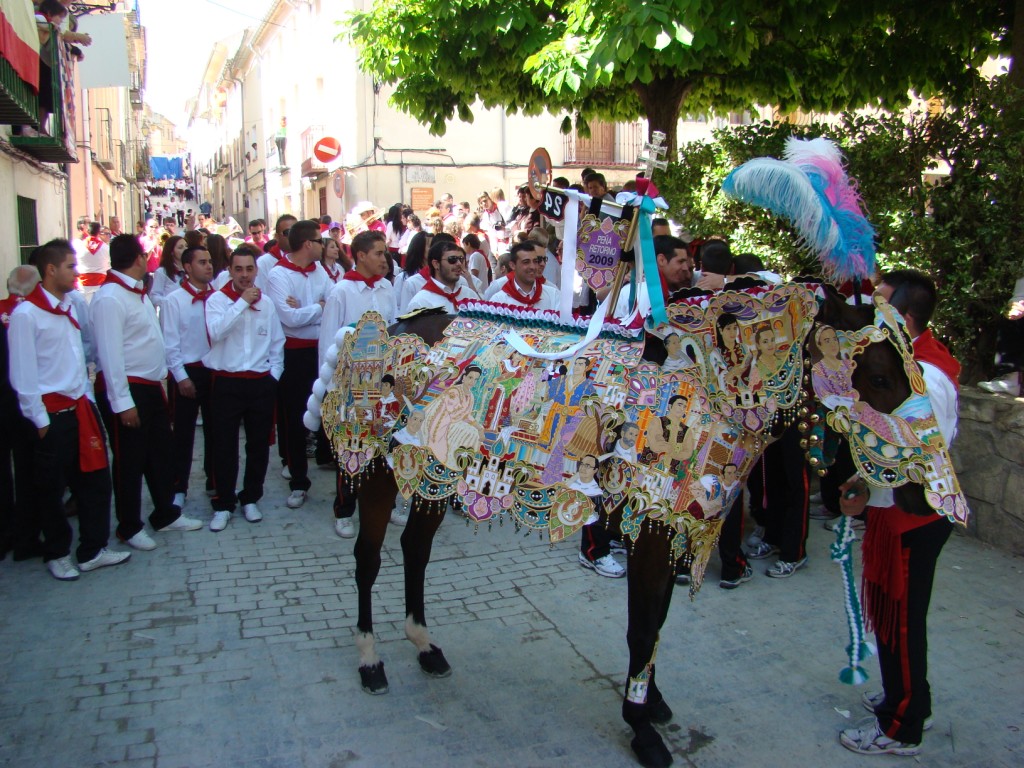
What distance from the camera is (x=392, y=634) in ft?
14.3

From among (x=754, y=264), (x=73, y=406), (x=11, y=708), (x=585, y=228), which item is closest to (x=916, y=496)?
(x=585, y=228)

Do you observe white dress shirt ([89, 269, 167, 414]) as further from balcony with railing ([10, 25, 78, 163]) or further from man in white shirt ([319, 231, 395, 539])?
balcony with railing ([10, 25, 78, 163])

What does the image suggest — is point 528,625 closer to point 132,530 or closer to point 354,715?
point 354,715

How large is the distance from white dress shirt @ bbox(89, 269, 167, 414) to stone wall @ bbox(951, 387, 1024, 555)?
5471 mm

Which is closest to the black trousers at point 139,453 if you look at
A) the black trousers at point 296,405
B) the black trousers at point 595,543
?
the black trousers at point 296,405

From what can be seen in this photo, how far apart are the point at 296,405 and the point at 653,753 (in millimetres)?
4233

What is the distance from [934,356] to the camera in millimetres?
3191

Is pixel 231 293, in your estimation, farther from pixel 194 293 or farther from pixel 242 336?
pixel 194 293

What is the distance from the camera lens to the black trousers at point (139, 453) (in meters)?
5.38

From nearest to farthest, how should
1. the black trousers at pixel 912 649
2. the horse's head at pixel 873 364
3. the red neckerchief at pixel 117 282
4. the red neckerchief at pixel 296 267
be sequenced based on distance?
the horse's head at pixel 873 364, the black trousers at pixel 912 649, the red neckerchief at pixel 117 282, the red neckerchief at pixel 296 267

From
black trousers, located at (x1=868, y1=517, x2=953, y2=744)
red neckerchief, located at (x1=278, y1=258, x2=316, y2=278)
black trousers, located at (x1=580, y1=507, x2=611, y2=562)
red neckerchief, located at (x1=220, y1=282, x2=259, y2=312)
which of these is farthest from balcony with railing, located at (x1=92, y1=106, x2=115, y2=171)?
black trousers, located at (x1=868, y1=517, x2=953, y2=744)

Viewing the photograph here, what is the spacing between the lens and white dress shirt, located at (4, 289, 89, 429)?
4.65m

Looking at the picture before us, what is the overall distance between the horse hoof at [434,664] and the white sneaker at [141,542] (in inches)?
95.5

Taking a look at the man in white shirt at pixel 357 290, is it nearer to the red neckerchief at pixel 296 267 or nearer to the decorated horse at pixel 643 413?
the red neckerchief at pixel 296 267
